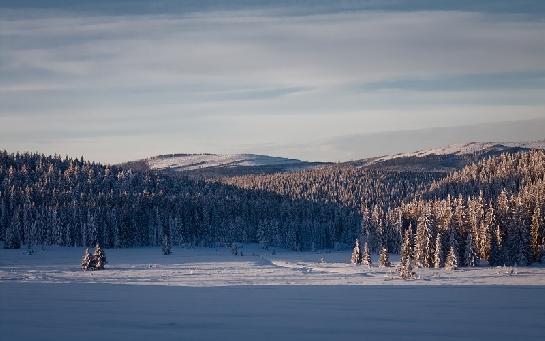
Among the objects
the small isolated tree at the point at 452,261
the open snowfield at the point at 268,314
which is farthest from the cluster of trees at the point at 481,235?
the open snowfield at the point at 268,314

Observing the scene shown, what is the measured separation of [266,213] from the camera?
488ft

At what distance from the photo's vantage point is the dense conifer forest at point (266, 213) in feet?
240

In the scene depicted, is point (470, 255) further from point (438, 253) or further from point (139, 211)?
point (139, 211)

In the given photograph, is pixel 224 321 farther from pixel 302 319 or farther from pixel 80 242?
pixel 80 242

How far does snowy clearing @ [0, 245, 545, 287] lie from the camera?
48.7m

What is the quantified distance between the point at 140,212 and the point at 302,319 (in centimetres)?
11265

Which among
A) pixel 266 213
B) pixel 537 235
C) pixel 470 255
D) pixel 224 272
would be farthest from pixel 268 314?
pixel 266 213

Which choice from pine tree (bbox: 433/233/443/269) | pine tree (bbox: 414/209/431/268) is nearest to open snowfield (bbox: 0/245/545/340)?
pine tree (bbox: 433/233/443/269)

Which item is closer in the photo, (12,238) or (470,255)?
(470,255)

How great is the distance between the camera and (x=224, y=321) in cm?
2291

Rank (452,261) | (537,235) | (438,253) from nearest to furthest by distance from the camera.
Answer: (452,261), (438,253), (537,235)

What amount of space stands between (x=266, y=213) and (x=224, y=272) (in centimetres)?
8527

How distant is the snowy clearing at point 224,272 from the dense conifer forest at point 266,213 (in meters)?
7.07

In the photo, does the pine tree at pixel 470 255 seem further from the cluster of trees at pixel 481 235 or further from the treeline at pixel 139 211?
the treeline at pixel 139 211
